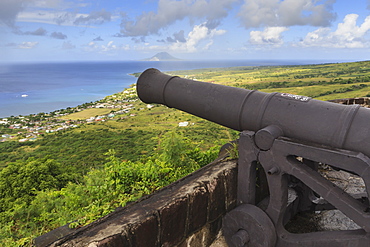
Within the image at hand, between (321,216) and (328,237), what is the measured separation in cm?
114

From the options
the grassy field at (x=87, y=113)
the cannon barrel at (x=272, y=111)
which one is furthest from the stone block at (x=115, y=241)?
the grassy field at (x=87, y=113)

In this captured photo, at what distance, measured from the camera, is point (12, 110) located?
10594 centimetres

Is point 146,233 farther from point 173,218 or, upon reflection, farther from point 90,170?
point 90,170

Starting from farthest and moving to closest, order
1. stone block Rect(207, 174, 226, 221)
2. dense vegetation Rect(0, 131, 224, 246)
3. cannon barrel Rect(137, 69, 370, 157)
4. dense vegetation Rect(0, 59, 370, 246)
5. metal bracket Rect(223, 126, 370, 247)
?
dense vegetation Rect(0, 59, 370, 246), dense vegetation Rect(0, 131, 224, 246), stone block Rect(207, 174, 226, 221), cannon barrel Rect(137, 69, 370, 157), metal bracket Rect(223, 126, 370, 247)

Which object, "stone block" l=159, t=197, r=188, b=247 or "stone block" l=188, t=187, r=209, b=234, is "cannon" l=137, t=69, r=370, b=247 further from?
"stone block" l=159, t=197, r=188, b=247

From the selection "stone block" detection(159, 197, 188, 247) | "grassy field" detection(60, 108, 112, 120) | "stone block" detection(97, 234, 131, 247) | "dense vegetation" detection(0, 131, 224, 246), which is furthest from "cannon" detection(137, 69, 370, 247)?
"grassy field" detection(60, 108, 112, 120)

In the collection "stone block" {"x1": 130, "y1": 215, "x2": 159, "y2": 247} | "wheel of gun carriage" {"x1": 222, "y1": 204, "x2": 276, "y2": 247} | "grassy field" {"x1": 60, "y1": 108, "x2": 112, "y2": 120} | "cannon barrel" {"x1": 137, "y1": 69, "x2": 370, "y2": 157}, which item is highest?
"cannon barrel" {"x1": 137, "y1": 69, "x2": 370, "y2": 157}

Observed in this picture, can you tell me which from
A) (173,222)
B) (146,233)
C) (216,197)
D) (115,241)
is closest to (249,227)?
(216,197)

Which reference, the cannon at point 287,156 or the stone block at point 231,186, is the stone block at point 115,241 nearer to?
the cannon at point 287,156

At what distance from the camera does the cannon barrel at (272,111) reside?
7.03 feet

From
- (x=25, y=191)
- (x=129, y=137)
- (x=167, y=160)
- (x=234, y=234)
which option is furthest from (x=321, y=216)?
(x=129, y=137)

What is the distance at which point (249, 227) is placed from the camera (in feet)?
8.30

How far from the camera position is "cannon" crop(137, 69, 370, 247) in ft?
6.85

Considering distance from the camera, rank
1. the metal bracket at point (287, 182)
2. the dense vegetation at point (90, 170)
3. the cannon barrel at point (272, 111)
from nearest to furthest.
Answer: the metal bracket at point (287, 182), the cannon barrel at point (272, 111), the dense vegetation at point (90, 170)
